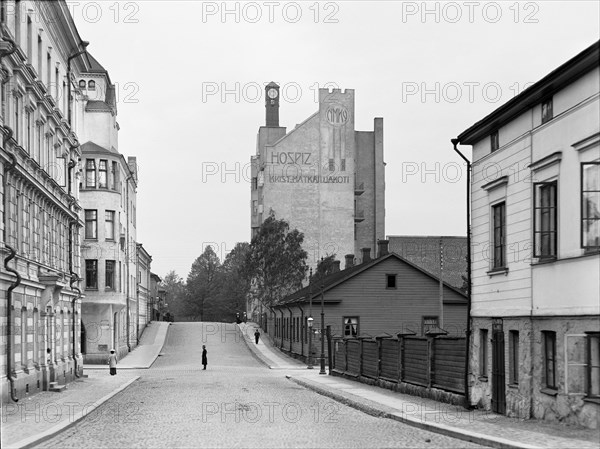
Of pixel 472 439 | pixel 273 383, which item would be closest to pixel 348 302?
pixel 273 383

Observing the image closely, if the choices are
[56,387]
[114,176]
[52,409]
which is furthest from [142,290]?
[52,409]

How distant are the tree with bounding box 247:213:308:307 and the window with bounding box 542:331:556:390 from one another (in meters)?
60.0

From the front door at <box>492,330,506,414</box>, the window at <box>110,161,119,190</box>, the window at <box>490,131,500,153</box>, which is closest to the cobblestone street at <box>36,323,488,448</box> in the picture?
the front door at <box>492,330,506,414</box>

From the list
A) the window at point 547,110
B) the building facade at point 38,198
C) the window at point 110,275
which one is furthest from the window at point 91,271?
the window at point 547,110

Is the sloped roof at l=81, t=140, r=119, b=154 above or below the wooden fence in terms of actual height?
above

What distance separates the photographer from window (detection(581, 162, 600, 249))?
16.0m

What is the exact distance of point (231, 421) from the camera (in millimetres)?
19906

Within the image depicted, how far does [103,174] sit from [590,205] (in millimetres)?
42800

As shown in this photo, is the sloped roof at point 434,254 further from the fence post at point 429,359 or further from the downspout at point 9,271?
the downspout at point 9,271

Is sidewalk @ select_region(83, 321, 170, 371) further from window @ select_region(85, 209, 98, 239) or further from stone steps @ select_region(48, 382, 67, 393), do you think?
stone steps @ select_region(48, 382, 67, 393)

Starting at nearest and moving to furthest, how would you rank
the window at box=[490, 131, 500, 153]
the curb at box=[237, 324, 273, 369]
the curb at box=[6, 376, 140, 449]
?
the curb at box=[6, 376, 140, 449], the window at box=[490, 131, 500, 153], the curb at box=[237, 324, 273, 369]

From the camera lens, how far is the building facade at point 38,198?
947 inches

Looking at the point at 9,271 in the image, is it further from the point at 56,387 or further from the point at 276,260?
the point at 276,260

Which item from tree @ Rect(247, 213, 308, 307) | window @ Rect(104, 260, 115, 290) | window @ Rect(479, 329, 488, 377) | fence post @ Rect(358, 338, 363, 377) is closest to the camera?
window @ Rect(479, 329, 488, 377)
